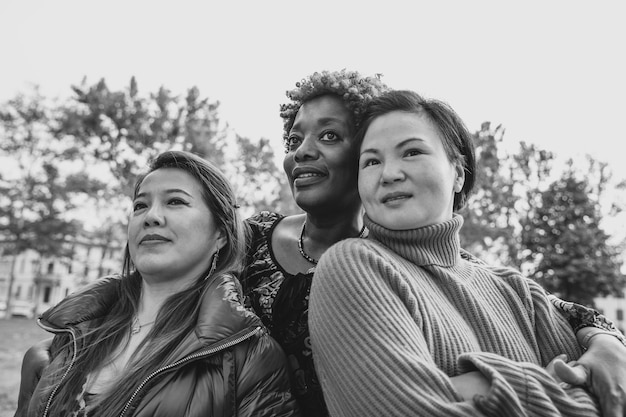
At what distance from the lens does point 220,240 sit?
254cm

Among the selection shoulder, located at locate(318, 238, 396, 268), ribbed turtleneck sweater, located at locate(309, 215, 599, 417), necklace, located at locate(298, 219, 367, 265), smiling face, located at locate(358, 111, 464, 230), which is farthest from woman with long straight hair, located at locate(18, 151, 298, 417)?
smiling face, located at locate(358, 111, 464, 230)

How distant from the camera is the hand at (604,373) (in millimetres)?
1438

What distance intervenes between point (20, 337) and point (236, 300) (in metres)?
16.3

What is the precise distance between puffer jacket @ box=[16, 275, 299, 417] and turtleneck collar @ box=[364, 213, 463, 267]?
71 centimetres

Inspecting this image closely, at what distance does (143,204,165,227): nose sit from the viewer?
230 centimetres

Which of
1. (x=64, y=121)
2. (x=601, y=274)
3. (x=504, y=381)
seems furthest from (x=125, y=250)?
(x=601, y=274)

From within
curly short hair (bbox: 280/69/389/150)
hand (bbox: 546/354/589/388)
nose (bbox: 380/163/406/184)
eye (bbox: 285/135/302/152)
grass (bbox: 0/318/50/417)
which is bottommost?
grass (bbox: 0/318/50/417)

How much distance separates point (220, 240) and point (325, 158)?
0.73m

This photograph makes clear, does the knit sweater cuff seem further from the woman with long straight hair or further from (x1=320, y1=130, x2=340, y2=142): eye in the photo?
(x1=320, y1=130, x2=340, y2=142): eye

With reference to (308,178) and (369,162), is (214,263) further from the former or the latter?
(369,162)

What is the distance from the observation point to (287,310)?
235 cm

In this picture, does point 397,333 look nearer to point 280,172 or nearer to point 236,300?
point 236,300

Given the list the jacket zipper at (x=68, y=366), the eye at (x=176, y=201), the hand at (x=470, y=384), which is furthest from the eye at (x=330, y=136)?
the jacket zipper at (x=68, y=366)

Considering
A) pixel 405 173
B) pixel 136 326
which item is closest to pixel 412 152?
pixel 405 173
